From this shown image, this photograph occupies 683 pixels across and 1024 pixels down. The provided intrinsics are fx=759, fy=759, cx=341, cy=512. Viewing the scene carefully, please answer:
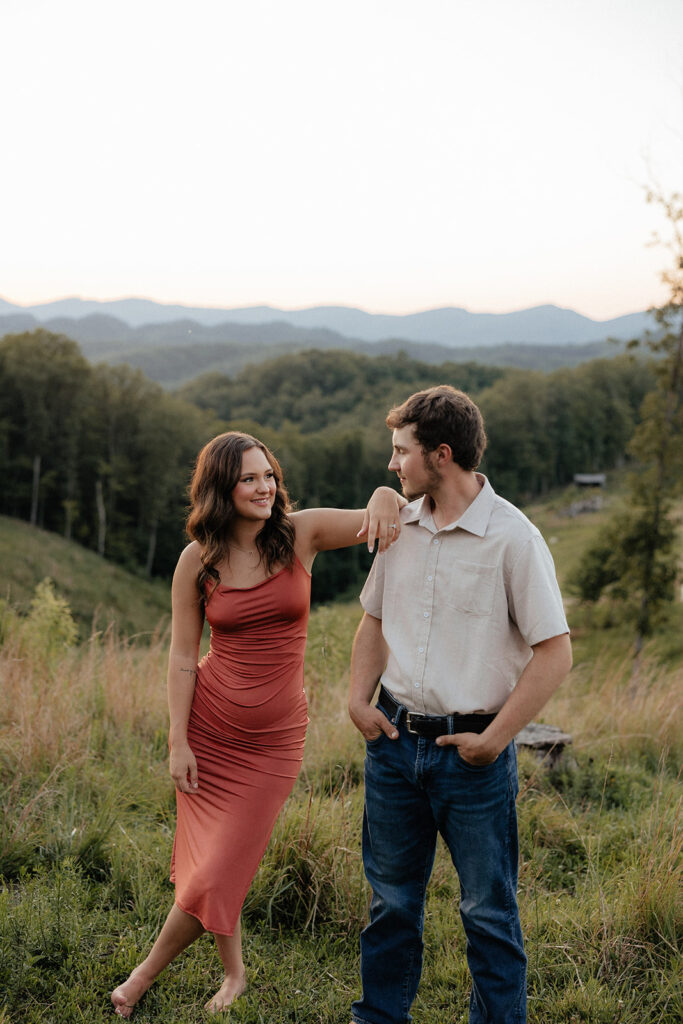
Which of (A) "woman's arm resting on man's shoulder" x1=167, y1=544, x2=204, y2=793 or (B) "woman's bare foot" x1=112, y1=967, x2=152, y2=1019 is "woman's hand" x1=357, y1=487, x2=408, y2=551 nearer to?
(A) "woman's arm resting on man's shoulder" x1=167, y1=544, x2=204, y2=793

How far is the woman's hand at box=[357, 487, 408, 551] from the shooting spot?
2.49m

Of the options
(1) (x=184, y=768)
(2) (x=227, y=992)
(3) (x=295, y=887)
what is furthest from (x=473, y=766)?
(3) (x=295, y=887)

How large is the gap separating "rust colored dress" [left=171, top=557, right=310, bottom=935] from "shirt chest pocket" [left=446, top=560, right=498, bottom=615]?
0.76 m

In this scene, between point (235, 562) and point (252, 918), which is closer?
point (235, 562)

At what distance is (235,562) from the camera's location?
2.94m

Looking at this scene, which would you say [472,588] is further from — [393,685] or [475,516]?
[393,685]

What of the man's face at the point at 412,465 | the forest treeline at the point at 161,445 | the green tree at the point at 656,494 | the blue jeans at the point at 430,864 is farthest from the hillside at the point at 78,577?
the man's face at the point at 412,465

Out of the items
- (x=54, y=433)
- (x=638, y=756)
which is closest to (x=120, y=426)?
(x=54, y=433)

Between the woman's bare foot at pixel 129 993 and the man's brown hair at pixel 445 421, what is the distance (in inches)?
86.7

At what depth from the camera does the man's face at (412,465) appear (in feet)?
7.78

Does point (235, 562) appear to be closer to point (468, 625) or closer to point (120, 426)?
point (468, 625)

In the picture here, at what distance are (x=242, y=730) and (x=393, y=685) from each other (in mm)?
728

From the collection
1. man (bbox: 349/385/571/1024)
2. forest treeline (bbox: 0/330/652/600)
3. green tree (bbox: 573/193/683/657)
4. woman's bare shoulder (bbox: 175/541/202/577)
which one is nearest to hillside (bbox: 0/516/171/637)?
forest treeline (bbox: 0/330/652/600)

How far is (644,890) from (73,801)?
8.87ft
